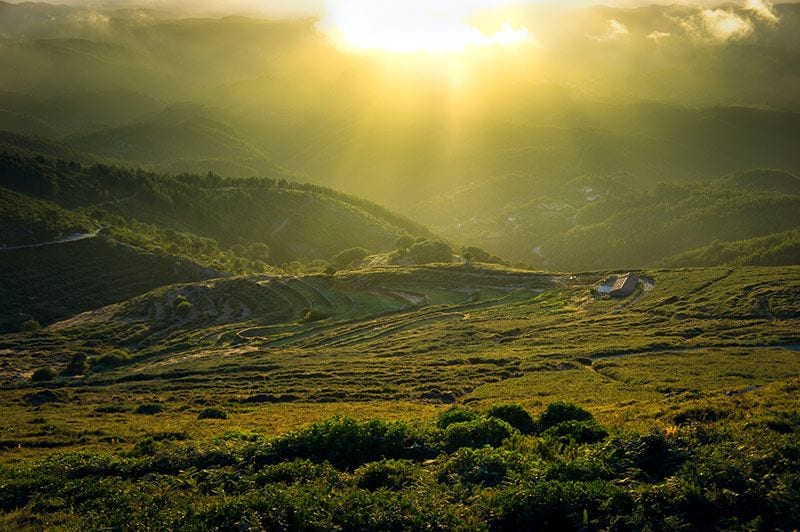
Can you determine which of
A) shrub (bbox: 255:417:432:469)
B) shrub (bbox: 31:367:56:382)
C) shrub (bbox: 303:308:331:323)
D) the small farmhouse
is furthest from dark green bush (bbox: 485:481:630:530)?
the small farmhouse

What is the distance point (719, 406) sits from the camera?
29.1 meters

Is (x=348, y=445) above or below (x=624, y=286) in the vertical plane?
above

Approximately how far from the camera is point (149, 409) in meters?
59.4

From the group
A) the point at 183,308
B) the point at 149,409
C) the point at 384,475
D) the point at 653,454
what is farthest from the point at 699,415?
the point at 183,308

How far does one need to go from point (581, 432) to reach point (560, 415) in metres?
4.61

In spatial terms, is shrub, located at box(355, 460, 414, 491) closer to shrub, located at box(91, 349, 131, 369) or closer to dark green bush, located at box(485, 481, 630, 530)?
dark green bush, located at box(485, 481, 630, 530)

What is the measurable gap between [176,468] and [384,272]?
127 metres

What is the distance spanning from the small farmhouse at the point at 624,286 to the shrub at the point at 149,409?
9307 centimetres

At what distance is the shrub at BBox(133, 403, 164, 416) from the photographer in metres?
58.4

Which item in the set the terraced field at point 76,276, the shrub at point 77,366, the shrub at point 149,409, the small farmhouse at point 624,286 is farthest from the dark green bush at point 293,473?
the terraced field at point 76,276

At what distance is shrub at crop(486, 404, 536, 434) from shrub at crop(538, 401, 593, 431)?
55 centimetres

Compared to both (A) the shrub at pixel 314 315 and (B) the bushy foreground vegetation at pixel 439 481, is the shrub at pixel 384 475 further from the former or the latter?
(A) the shrub at pixel 314 315

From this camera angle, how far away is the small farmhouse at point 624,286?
12488cm

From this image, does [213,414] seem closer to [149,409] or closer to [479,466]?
[149,409]
